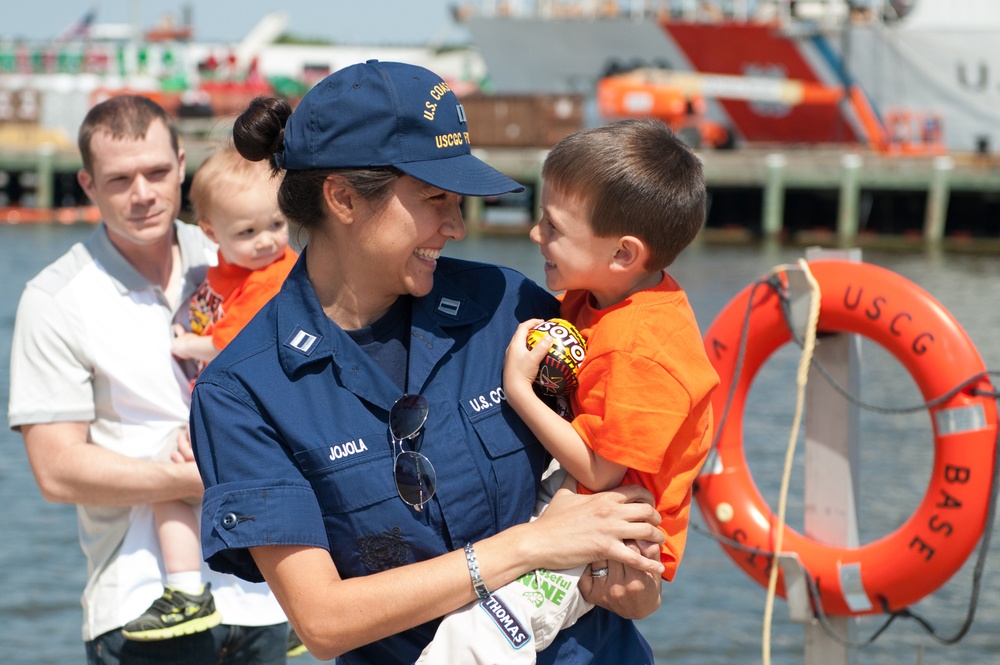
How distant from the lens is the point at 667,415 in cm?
194

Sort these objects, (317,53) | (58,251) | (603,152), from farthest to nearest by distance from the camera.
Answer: (317,53)
(58,251)
(603,152)

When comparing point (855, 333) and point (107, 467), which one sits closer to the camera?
point (107, 467)

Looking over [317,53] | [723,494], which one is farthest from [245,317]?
[317,53]

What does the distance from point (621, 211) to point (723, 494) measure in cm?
217

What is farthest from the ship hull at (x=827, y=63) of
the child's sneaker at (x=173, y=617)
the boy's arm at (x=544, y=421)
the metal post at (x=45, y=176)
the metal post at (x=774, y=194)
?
the boy's arm at (x=544, y=421)

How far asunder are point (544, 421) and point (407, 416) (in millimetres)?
220

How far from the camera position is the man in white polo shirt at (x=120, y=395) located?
259 centimetres

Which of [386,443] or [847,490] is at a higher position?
[386,443]

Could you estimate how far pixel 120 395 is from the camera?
2.68 m

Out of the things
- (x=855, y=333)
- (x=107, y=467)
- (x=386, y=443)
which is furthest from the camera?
(x=855, y=333)

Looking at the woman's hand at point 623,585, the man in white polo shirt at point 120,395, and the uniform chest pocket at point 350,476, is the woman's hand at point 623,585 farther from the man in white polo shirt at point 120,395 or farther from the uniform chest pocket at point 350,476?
the man in white polo shirt at point 120,395

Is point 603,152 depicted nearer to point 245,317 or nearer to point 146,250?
point 245,317

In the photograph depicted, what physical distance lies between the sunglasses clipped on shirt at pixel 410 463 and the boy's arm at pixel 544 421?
165 mm

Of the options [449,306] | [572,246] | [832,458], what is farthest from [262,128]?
[832,458]
